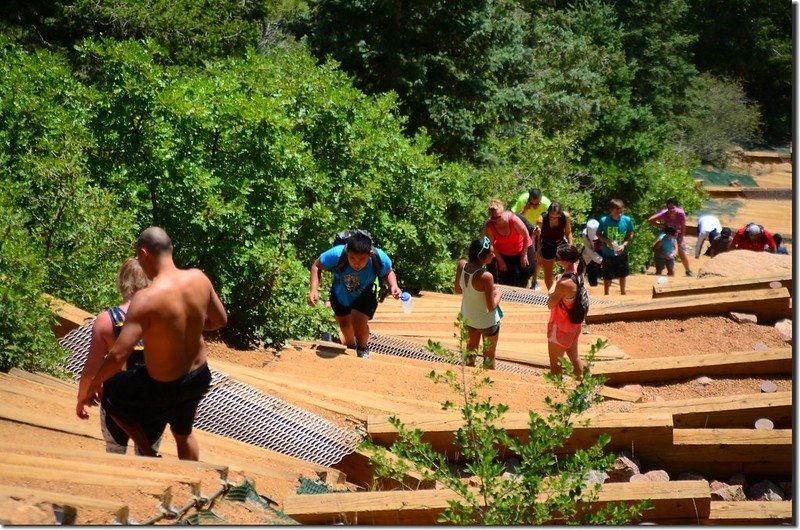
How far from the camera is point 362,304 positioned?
10156 mm

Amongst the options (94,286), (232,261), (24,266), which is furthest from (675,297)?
(24,266)

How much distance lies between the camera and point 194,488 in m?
5.37

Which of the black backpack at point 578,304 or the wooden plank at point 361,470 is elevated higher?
the black backpack at point 578,304

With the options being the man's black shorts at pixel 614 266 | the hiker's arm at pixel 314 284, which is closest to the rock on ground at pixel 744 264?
the man's black shorts at pixel 614 266

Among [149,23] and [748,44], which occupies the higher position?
[748,44]

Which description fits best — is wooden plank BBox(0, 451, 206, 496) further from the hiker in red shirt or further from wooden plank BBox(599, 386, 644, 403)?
the hiker in red shirt

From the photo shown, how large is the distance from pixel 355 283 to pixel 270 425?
2.75 meters

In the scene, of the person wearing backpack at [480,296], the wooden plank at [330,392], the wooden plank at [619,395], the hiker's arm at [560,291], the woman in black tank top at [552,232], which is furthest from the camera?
the woman in black tank top at [552,232]

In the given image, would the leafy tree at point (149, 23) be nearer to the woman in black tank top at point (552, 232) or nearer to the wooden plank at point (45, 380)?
the woman in black tank top at point (552, 232)

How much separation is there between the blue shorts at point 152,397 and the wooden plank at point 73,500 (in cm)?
117

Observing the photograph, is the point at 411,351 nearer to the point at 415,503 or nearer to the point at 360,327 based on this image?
the point at 360,327

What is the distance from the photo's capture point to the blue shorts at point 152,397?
5.97m

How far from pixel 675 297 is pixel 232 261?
18.3 feet

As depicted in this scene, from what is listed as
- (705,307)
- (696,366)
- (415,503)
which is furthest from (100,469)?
(705,307)
